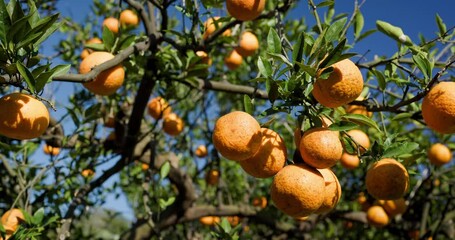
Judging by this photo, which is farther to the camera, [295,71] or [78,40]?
[78,40]

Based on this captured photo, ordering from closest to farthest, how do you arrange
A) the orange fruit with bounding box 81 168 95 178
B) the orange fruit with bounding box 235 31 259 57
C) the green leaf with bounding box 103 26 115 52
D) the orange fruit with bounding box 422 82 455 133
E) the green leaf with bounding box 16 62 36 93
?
the green leaf with bounding box 16 62 36 93 → the orange fruit with bounding box 422 82 455 133 → the green leaf with bounding box 103 26 115 52 → the orange fruit with bounding box 235 31 259 57 → the orange fruit with bounding box 81 168 95 178

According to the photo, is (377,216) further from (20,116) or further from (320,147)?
(20,116)

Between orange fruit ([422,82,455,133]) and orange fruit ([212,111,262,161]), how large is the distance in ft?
1.78

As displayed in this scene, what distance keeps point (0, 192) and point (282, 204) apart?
2.24 meters

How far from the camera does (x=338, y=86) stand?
116 centimetres

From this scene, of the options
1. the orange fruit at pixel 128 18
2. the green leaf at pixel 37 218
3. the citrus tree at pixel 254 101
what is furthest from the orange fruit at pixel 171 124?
the green leaf at pixel 37 218

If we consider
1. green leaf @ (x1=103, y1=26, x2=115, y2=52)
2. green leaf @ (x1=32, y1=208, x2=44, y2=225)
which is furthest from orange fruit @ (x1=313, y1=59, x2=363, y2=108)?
green leaf @ (x1=32, y1=208, x2=44, y2=225)

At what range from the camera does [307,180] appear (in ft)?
3.82

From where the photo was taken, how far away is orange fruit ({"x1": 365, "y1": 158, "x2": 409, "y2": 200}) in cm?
138

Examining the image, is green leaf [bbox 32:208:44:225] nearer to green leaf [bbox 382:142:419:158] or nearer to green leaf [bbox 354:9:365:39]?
green leaf [bbox 382:142:419:158]

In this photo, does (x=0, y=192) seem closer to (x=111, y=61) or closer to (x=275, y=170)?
(x=111, y=61)

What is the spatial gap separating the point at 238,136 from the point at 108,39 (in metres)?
0.86

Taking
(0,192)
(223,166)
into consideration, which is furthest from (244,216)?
(0,192)

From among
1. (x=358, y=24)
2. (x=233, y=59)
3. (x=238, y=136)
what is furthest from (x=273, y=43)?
(x=233, y=59)
